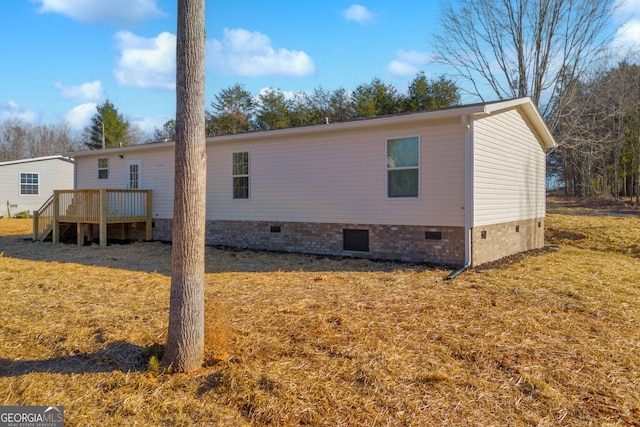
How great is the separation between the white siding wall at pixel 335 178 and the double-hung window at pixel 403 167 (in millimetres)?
120

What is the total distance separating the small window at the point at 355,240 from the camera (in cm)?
946

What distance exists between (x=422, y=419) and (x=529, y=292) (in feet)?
13.7

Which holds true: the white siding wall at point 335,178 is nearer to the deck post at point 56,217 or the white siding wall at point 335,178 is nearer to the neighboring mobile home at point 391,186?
the neighboring mobile home at point 391,186

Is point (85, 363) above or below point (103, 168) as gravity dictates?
below

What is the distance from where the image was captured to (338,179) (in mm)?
9680

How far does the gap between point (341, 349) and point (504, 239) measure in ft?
23.3

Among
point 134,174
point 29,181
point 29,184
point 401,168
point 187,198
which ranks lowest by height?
point 187,198

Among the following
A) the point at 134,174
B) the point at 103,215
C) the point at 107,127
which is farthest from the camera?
the point at 107,127

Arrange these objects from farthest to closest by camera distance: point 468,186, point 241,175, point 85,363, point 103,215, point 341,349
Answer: point 103,215
point 241,175
point 468,186
point 341,349
point 85,363

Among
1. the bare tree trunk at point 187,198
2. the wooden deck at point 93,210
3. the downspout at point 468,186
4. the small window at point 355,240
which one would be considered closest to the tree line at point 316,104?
the wooden deck at point 93,210

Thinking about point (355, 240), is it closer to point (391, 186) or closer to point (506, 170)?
point (391, 186)

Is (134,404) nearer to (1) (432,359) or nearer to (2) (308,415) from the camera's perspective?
(2) (308,415)

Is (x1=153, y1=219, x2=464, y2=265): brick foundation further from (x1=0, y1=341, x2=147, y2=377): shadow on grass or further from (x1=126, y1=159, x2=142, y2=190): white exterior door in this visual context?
(x1=0, y1=341, x2=147, y2=377): shadow on grass

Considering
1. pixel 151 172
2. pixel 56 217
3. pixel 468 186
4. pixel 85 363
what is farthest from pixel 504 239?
pixel 56 217
